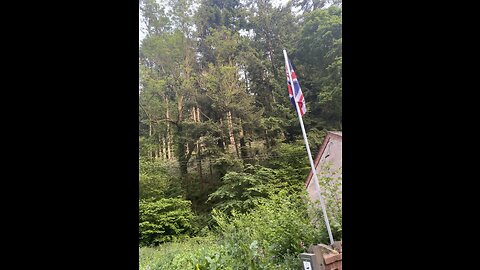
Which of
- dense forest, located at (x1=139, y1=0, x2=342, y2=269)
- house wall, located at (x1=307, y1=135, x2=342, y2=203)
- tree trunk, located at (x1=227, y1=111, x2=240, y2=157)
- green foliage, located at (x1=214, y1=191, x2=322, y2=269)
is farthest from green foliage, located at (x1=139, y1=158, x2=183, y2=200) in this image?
house wall, located at (x1=307, y1=135, x2=342, y2=203)

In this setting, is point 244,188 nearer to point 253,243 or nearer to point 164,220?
point 253,243

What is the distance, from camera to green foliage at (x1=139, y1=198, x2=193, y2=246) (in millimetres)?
3291

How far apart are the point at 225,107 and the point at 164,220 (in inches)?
44.5

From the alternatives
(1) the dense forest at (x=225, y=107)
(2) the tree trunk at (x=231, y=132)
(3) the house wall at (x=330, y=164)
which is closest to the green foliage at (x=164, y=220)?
(1) the dense forest at (x=225, y=107)

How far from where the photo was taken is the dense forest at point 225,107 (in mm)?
3305

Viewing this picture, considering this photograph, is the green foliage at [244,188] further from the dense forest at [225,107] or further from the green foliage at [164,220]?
the green foliage at [164,220]

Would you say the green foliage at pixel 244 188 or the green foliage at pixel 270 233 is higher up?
the green foliage at pixel 244 188

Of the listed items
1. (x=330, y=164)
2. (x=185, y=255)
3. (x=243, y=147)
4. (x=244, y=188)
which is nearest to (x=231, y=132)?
(x=243, y=147)

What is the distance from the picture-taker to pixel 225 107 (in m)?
3.40

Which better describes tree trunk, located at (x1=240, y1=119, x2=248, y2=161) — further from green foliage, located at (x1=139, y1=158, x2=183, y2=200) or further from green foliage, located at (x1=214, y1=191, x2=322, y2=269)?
green foliage, located at (x1=139, y1=158, x2=183, y2=200)

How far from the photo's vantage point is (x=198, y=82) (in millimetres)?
3396
